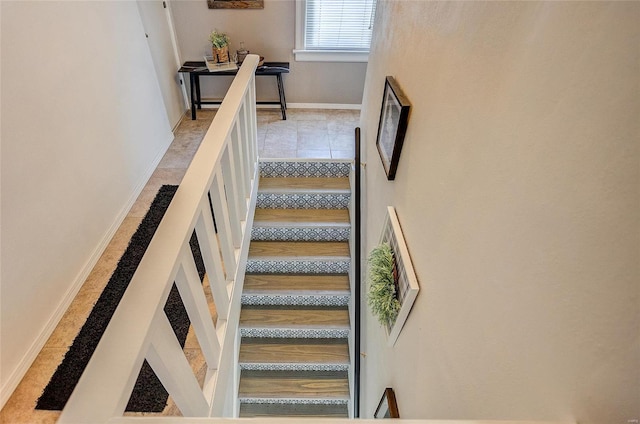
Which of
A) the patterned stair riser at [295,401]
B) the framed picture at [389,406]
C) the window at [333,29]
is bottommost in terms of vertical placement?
the framed picture at [389,406]

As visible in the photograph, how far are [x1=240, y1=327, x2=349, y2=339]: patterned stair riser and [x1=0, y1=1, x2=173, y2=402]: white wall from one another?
1.30m

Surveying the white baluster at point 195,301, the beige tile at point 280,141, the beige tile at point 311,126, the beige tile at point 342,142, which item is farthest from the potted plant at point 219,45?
the white baluster at point 195,301

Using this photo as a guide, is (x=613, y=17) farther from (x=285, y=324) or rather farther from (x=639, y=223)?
(x=285, y=324)

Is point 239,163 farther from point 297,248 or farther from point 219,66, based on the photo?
point 219,66

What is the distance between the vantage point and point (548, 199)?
0.57 meters

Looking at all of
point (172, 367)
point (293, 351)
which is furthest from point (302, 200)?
point (172, 367)

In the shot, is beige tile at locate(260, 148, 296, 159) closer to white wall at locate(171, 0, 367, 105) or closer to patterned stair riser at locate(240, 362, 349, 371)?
white wall at locate(171, 0, 367, 105)

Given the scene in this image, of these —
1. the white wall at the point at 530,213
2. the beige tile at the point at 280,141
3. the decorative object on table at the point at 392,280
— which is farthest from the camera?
the beige tile at the point at 280,141

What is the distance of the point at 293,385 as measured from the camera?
2.82 metres

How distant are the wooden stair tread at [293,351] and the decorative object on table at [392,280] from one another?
55.8 inches

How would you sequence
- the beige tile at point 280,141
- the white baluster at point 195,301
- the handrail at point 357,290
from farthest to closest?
the beige tile at point 280,141 < the handrail at point 357,290 < the white baluster at point 195,301

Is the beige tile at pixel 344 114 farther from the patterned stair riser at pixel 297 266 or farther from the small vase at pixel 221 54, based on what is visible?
the patterned stair riser at pixel 297 266

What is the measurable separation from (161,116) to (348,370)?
294 centimetres

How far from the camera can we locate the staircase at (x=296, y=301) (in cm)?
280
